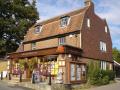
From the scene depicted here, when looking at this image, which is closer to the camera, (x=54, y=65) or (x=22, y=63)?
(x=54, y=65)

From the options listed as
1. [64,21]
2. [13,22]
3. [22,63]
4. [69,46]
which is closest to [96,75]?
[69,46]

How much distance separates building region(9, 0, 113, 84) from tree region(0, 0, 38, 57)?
12.3 metres

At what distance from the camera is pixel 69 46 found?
96.9ft

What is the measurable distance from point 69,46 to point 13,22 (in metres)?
28.6

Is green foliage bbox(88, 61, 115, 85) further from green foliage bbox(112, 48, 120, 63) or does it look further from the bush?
green foliage bbox(112, 48, 120, 63)

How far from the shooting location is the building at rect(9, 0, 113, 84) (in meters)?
29.4

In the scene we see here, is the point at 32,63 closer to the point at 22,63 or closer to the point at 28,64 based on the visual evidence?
the point at 28,64

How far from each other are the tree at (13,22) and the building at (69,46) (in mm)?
12314

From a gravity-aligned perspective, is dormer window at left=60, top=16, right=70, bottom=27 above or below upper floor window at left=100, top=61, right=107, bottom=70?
above

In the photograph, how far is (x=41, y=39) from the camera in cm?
3853

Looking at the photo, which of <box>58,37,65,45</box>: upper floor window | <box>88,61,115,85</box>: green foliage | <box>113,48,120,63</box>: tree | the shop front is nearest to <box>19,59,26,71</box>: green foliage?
the shop front

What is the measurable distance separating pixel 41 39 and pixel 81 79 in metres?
10.1

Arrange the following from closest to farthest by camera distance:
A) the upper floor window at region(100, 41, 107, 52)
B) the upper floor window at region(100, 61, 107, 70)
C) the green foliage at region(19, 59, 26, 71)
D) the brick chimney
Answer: the green foliage at region(19, 59, 26, 71) < the brick chimney < the upper floor window at region(100, 61, 107, 70) < the upper floor window at region(100, 41, 107, 52)

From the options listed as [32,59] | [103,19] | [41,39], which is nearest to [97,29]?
[103,19]
